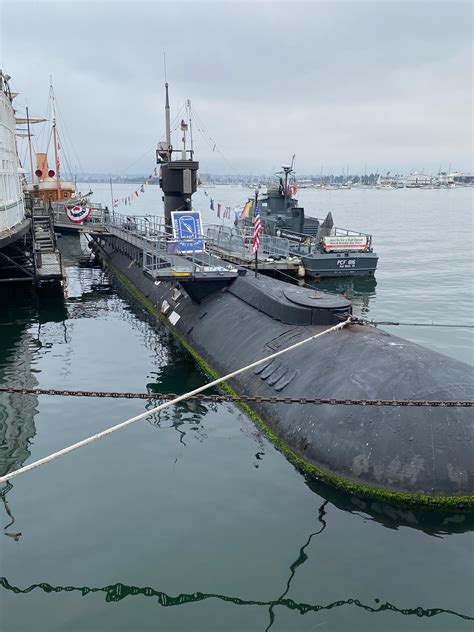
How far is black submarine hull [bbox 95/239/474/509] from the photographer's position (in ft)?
32.1

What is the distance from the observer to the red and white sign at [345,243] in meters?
38.3

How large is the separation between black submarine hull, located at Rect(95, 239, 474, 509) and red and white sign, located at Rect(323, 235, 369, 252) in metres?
23.2

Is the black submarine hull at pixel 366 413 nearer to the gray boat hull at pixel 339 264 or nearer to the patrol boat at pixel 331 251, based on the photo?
the gray boat hull at pixel 339 264

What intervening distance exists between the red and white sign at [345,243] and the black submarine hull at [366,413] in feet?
76.0

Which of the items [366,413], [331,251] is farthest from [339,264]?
[366,413]

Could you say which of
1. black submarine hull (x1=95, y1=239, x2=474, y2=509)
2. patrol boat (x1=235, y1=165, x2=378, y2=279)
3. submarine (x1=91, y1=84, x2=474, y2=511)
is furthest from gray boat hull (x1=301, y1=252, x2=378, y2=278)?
black submarine hull (x1=95, y1=239, x2=474, y2=509)

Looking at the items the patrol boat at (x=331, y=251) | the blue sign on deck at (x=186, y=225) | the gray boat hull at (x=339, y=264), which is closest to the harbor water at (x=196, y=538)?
the blue sign on deck at (x=186, y=225)

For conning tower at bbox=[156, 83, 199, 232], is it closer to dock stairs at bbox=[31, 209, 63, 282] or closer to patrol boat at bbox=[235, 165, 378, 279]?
dock stairs at bbox=[31, 209, 63, 282]

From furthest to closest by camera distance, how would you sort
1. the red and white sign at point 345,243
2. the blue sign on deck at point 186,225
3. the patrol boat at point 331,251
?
the red and white sign at point 345,243 < the patrol boat at point 331,251 < the blue sign on deck at point 186,225

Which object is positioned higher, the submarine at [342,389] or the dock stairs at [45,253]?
the dock stairs at [45,253]

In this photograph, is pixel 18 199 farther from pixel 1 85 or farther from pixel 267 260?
pixel 267 260

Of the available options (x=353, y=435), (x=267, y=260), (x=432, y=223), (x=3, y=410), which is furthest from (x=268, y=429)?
(x=432, y=223)

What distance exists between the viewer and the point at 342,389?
1159cm

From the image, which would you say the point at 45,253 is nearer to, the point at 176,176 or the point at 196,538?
the point at 176,176
